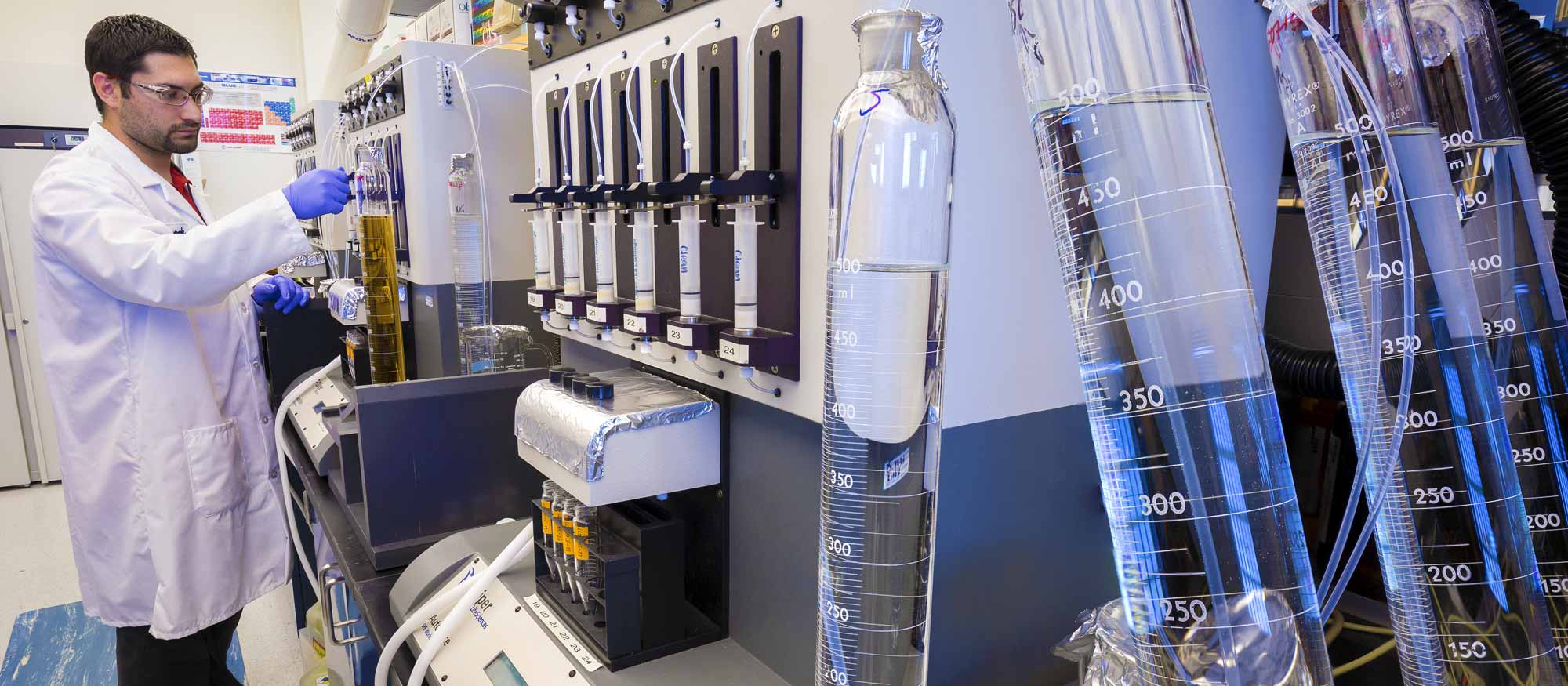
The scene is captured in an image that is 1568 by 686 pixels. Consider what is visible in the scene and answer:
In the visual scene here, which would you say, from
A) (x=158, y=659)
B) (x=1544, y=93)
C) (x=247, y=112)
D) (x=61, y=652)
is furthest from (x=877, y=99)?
(x=247, y=112)

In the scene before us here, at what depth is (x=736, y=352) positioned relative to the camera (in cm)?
92

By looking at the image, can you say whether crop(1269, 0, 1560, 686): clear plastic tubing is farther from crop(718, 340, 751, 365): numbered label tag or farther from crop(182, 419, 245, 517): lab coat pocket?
crop(182, 419, 245, 517): lab coat pocket

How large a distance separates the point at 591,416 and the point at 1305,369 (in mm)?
891

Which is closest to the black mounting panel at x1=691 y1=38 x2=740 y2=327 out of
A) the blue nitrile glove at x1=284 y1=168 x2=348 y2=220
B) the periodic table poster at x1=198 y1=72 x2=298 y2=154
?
the blue nitrile glove at x1=284 y1=168 x2=348 y2=220

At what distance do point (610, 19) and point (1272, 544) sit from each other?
3.59 ft

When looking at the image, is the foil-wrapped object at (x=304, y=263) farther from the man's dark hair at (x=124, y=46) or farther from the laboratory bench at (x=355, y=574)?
the man's dark hair at (x=124, y=46)

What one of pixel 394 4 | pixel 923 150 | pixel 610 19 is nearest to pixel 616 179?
pixel 610 19

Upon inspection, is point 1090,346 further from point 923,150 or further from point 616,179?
point 616,179

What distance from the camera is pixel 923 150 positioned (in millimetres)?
615

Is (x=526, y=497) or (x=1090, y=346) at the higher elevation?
(x=1090, y=346)

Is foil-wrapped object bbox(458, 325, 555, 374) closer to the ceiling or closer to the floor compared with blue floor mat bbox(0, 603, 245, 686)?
closer to the ceiling

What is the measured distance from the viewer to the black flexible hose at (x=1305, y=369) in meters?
0.98

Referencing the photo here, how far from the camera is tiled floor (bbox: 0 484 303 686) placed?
2.73 meters

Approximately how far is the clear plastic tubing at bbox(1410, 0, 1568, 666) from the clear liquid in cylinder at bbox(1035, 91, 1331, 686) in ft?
0.79
